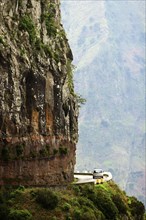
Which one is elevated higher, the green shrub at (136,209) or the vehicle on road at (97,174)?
the vehicle on road at (97,174)

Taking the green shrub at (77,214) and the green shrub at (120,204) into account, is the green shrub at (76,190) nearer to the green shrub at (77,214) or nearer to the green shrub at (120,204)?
the green shrub at (120,204)

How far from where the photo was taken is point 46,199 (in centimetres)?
7088

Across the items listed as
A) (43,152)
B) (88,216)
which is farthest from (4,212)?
(43,152)

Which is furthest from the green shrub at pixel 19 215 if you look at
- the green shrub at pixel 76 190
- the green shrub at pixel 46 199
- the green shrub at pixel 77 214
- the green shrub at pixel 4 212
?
the green shrub at pixel 76 190

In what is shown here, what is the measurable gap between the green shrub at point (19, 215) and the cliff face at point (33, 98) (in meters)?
6.25

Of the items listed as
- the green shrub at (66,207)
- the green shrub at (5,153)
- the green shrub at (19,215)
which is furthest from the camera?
the green shrub at (66,207)

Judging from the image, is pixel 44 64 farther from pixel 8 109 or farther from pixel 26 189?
pixel 26 189

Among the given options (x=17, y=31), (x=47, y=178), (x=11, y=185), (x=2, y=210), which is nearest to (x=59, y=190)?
(x=47, y=178)

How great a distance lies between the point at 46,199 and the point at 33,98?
43.8 feet

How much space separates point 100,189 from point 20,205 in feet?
70.4

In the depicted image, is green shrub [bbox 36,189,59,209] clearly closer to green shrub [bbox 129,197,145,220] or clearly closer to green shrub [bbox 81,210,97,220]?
green shrub [bbox 81,210,97,220]

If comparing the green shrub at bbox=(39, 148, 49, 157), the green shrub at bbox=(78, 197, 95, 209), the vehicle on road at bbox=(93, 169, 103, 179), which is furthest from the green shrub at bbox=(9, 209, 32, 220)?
the vehicle on road at bbox=(93, 169, 103, 179)

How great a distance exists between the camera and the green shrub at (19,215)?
65.8 m

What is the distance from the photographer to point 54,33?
8706 cm
